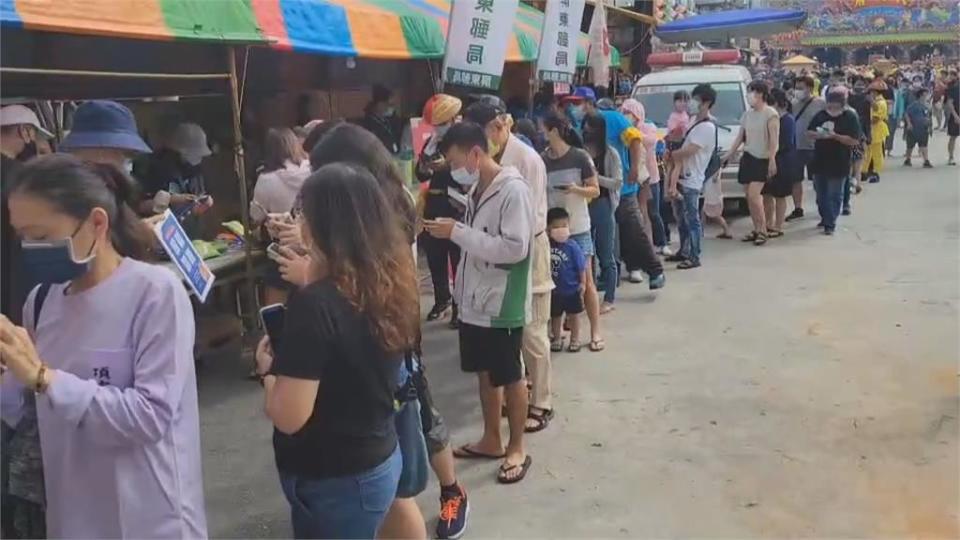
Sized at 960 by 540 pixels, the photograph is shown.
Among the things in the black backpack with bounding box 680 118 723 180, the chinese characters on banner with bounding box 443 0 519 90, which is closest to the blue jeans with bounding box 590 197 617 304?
the chinese characters on banner with bounding box 443 0 519 90

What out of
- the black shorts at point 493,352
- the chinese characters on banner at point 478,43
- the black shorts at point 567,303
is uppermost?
the chinese characters on banner at point 478,43

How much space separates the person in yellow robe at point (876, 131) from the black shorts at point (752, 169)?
16.4ft

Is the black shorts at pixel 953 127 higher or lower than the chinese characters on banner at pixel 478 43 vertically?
lower

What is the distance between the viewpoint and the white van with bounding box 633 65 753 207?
36.5 feet

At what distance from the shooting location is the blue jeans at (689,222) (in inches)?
322

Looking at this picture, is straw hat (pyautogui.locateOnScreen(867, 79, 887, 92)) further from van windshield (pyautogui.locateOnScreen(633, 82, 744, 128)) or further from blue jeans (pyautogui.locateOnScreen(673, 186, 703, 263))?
blue jeans (pyautogui.locateOnScreen(673, 186, 703, 263))

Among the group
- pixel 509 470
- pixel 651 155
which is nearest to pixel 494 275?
pixel 509 470

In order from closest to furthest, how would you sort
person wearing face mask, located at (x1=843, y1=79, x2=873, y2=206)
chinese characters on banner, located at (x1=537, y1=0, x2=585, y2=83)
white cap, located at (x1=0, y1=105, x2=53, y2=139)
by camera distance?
white cap, located at (x1=0, y1=105, x2=53, y2=139)
chinese characters on banner, located at (x1=537, y1=0, x2=585, y2=83)
person wearing face mask, located at (x1=843, y1=79, x2=873, y2=206)

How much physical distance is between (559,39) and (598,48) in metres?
2.58

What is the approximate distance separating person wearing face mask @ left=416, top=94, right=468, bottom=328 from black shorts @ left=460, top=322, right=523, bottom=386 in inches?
37.0

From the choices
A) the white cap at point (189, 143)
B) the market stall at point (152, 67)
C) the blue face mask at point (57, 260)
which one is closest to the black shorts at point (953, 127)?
the market stall at point (152, 67)

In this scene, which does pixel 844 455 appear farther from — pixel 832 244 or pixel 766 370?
pixel 832 244

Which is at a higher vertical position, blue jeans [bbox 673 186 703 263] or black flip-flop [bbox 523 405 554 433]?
blue jeans [bbox 673 186 703 263]

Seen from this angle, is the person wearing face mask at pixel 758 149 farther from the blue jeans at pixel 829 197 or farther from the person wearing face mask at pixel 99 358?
the person wearing face mask at pixel 99 358
